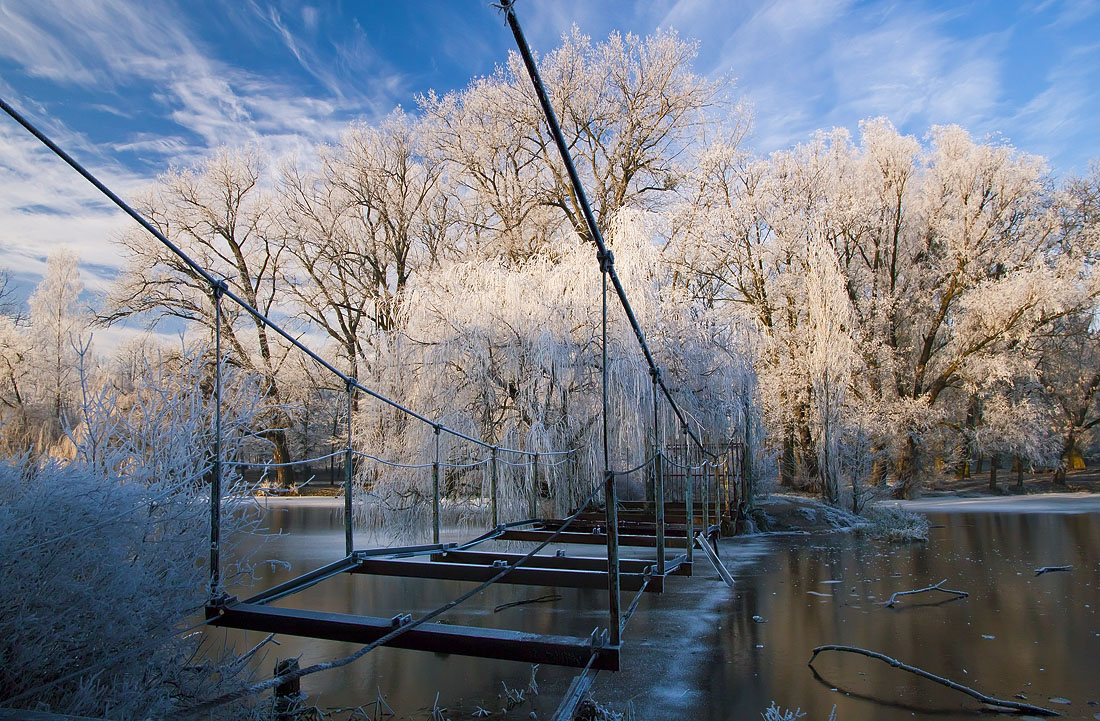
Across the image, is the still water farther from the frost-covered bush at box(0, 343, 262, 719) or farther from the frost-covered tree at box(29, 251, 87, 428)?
the frost-covered tree at box(29, 251, 87, 428)

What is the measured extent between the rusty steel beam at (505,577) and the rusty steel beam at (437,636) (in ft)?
3.37

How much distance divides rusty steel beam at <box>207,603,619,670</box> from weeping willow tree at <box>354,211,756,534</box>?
532 centimetres

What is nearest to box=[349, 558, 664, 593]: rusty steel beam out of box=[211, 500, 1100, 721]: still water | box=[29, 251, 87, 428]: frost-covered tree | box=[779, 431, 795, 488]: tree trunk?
box=[211, 500, 1100, 721]: still water

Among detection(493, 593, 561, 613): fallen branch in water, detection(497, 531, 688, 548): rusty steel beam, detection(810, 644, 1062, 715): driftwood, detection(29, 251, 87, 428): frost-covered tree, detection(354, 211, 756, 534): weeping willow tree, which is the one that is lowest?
detection(493, 593, 561, 613): fallen branch in water

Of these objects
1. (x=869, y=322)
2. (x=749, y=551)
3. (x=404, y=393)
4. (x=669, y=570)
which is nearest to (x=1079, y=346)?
(x=869, y=322)

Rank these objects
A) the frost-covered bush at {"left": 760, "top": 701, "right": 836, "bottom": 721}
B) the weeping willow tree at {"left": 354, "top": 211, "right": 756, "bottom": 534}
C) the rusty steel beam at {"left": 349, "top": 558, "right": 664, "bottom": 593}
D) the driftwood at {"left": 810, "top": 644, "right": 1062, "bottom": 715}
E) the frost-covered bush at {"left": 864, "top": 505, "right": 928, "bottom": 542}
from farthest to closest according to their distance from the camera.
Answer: the frost-covered bush at {"left": 864, "top": 505, "right": 928, "bottom": 542}, the weeping willow tree at {"left": 354, "top": 211, "right": 756, "bottom": 534}, the rusty steel beam at {"left": 349, "top": 558, "right": 664, "bottom": 593}, the driftwood at {"left": 810, "top": 644, "right": 1062, "bottom": 715}, the frost-covered bush at {"left": 760, "top": 701, "right": 836, "bottom": 721}

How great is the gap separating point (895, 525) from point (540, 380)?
5916mm

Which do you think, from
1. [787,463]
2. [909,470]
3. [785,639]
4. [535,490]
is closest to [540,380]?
[535,490]

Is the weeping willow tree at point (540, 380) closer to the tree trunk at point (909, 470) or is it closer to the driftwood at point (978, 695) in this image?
the driftwood at point (978, 695)

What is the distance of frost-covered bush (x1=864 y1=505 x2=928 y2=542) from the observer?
9.95 metres

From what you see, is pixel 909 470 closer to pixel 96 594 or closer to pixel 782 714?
pixel 782 714

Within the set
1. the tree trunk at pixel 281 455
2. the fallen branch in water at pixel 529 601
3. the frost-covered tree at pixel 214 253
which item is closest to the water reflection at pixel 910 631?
the fallen branch in water at pixel 529 601

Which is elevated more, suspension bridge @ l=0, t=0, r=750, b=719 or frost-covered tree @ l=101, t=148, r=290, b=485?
frost-covered tree @ l=101, t=148, r=290, b=485

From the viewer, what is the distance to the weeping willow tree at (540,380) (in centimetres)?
891
